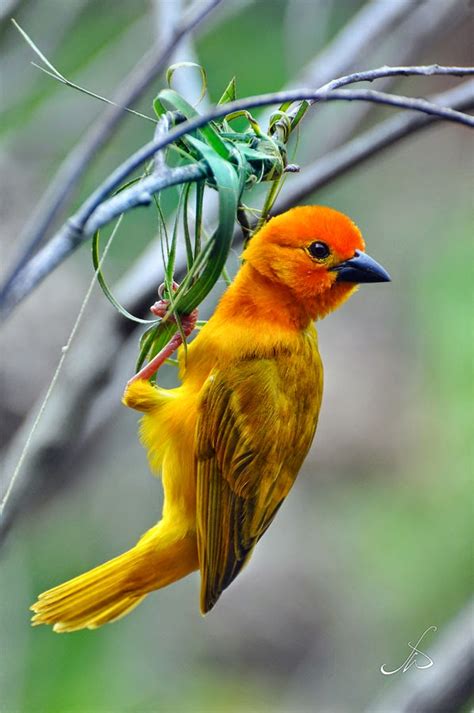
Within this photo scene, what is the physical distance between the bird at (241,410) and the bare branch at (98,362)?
0.48m

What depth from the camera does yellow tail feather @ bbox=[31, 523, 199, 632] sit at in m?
2.57

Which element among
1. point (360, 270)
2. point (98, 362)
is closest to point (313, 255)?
point (360, 270)

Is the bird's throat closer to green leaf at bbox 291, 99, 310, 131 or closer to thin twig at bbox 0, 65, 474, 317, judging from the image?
green leaf at bbox 291, 99, 310, 131

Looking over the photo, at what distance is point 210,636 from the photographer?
6.20m

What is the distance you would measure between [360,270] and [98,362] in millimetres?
1105

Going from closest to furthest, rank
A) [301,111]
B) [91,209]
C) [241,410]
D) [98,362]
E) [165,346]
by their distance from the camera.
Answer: [91,209] < [301,111] < [165,346] < [241,410] < [98,362]

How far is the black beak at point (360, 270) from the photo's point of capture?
2289 mm

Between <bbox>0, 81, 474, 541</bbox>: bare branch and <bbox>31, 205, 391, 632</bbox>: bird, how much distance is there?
48 cm

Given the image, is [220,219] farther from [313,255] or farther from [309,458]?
[309,458]

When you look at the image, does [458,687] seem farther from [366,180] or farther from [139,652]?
[366,180]

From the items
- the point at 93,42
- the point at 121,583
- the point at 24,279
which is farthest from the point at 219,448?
the point at 93,42

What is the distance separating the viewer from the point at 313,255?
7.84 feet

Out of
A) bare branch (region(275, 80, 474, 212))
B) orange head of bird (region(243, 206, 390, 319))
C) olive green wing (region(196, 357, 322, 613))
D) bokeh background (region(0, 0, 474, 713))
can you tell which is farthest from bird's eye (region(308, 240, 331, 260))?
bokeh background (region(0, 0, 474, 713))

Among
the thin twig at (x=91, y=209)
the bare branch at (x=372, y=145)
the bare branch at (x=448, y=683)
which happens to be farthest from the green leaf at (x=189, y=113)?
the bare branch at (x=448, y=683)
